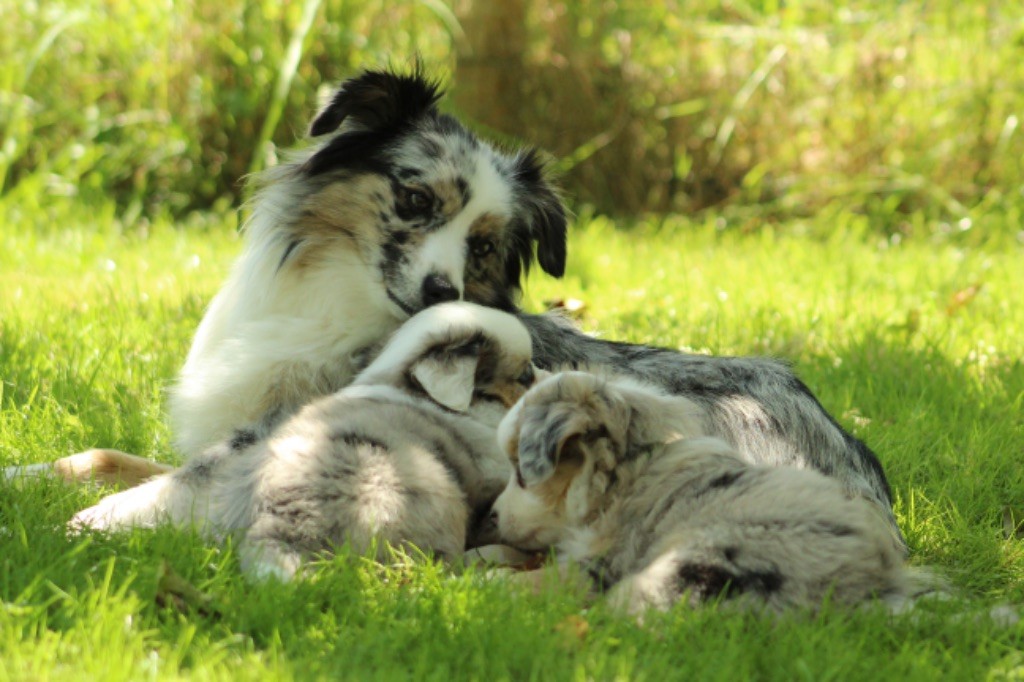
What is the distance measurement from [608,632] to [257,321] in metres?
2.12

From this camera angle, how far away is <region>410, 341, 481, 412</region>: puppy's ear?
12.3 feet

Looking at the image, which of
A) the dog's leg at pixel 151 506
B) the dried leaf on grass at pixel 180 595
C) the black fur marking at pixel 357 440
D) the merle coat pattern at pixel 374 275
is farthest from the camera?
the merle coat pattern at pixel 374 275

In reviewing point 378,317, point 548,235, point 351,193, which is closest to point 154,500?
point 378,317

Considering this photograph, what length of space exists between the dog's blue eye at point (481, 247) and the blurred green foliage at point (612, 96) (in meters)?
4.38

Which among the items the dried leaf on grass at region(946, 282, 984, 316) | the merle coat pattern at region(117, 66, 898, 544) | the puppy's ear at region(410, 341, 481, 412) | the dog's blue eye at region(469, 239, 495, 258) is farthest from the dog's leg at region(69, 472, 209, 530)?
the dried leaf on grass at region(946, 282, 984, 316)

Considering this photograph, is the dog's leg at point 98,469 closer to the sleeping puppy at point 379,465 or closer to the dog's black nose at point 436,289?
the sleeping puppy at point 379,465

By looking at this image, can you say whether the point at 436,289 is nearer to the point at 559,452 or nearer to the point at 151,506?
the point at 559,452

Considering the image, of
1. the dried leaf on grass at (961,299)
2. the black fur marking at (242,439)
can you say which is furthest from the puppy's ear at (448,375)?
the dried leaf on grass at (961,299)

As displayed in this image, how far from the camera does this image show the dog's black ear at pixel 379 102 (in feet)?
14.4

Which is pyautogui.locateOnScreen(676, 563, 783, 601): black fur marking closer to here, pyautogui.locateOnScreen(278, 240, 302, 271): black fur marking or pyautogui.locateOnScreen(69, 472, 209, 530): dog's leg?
pyautogui.locateOnScreen(69, 472, 209, 530): dog's leg

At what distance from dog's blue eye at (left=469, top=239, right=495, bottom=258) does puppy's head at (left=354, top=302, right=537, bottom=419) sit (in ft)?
1.41

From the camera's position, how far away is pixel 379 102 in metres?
4.50

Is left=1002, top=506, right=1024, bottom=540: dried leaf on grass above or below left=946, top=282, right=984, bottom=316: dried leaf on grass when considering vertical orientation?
below

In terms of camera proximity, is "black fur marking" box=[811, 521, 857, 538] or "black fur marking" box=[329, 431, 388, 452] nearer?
"black fur marking" box=[811, 521, 857, 538]
